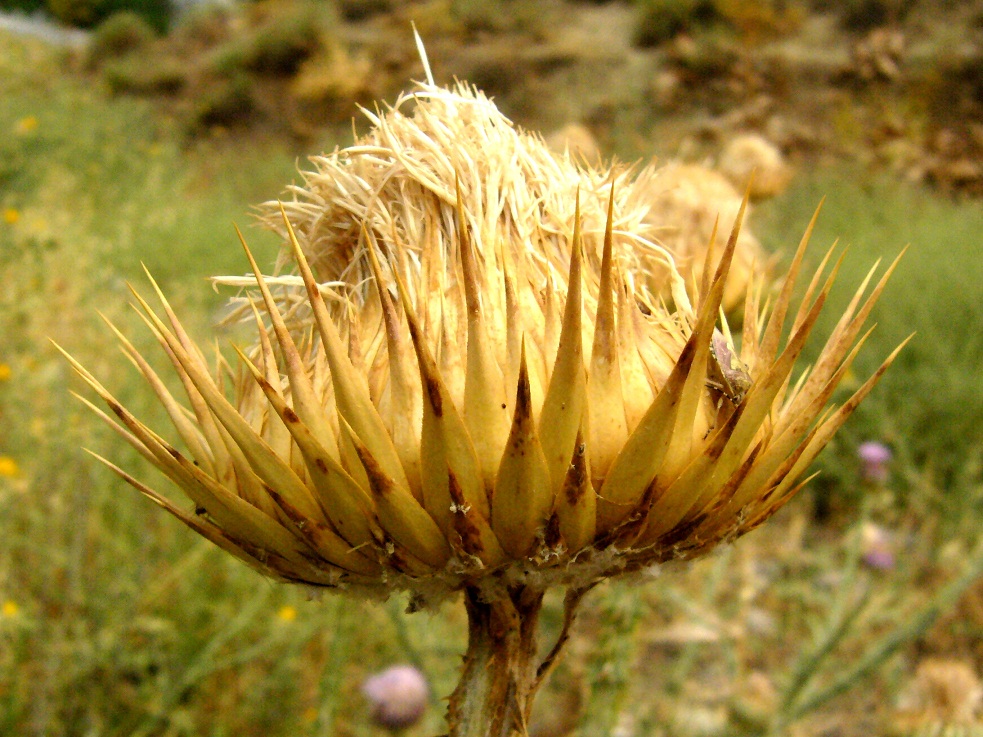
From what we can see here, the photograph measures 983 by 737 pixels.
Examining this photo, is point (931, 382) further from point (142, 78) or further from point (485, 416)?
point (142, 78)

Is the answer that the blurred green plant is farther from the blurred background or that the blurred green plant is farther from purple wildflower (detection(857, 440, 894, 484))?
purple wildflower (detection(857, 440, 894, 484))

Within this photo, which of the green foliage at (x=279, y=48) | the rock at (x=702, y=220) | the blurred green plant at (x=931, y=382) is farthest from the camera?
the green foliage at (x=279, y=48)

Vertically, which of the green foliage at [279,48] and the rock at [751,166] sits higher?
the rock at [751,166]

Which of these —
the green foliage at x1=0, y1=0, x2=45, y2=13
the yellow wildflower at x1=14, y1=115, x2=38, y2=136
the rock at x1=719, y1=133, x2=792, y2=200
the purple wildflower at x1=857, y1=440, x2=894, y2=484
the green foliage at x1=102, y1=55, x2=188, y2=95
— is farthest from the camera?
the green foliage at x1=102, y1=55, x2=188, y2=95

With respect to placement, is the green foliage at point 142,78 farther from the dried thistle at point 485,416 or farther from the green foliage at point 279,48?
the dried thistle at point 485,416

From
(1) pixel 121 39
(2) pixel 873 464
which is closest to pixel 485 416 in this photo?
(2) pixel 873 464

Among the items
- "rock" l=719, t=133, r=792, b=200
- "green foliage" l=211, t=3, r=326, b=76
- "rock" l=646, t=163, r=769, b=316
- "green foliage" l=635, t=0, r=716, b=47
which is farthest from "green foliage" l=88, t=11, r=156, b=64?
"rock" l=646, t=163, r=769, b=316

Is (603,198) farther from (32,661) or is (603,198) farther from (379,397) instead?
(32,661)

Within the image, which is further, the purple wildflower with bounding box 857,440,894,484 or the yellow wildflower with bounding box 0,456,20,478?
the purple wildflower with bounding box 857,440,894,484

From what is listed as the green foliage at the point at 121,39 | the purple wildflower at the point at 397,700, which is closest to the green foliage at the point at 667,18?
the green foliage at the point at 121,39
